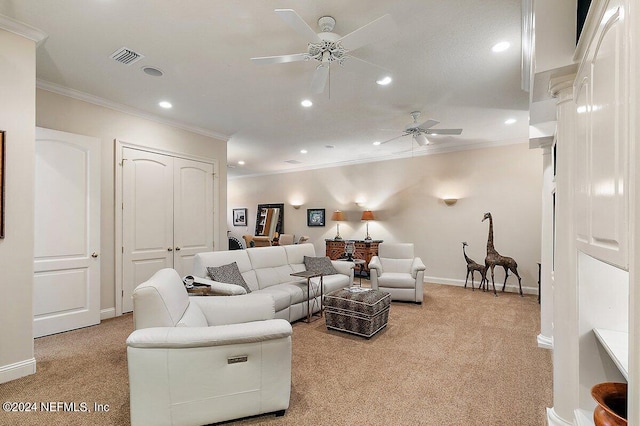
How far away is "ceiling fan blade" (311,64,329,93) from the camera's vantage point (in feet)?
8.80

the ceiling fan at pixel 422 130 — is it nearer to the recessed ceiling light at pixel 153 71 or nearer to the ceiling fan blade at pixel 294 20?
the ceiling fan blade at pixel 294 20

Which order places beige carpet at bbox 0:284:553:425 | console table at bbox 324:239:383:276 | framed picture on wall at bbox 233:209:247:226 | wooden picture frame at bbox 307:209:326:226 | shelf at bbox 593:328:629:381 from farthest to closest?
framed picture on wall at bbox 233:209:247:226 < wooden picture frame at bbox 307:209:326:226 < console table at bbox 324:239:383:276 < beige carpet at bbox 0:284:553:425 < shelf at bbox 593:328:629:381

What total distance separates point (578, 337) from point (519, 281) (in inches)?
164

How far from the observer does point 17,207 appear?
265 cm

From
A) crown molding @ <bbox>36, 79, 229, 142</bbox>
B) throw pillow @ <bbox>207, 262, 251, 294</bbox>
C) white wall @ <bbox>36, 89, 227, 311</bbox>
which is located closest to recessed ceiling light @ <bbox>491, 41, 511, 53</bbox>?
throw pillow @ <bbox>207, 262, 251, 294</bbox>

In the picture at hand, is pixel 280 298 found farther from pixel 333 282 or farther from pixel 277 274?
pixel 333 282

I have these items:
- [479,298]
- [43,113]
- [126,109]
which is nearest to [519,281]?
[479,298]

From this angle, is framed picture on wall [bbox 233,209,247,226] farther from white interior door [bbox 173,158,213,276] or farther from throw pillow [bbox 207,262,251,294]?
throw pillow [bbox 207,262,251,294]

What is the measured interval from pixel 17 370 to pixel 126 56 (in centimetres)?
291

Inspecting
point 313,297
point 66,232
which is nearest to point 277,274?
point 313,297

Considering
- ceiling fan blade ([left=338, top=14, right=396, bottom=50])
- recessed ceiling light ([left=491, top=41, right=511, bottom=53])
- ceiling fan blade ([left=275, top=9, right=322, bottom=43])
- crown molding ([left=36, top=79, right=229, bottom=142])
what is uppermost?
recessed ceiling light ([left=491, top=41, right=511, bottom=53])

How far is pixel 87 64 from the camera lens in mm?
3199

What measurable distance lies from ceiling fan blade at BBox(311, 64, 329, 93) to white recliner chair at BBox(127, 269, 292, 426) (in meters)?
2.06

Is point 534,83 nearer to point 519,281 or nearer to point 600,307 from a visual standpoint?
point 600,307
